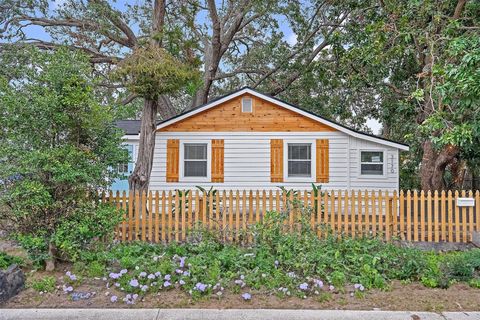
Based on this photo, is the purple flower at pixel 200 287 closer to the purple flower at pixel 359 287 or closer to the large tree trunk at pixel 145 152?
the purple flower at pixel 359 287

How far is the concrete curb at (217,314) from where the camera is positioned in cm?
379

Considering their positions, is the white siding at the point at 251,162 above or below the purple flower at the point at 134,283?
above

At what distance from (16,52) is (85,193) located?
9.87 metres

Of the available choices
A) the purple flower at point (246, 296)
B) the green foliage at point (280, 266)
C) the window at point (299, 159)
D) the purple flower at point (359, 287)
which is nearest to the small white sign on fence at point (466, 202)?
the green foliage at point (280, 266)

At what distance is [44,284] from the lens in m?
4.58

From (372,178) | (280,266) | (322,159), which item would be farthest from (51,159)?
(372,178)

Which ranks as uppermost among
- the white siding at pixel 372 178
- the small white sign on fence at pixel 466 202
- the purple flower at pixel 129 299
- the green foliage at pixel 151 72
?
the green foliage at pixel 151 72

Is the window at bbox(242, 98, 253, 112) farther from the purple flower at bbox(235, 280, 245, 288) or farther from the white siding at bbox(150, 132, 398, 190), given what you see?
the purple flower at bbox(235, 280, 245, 288)

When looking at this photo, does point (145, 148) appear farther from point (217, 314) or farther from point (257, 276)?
point (217, 314)

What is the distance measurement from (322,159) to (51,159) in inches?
340

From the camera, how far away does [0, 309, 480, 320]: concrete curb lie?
3787 mm

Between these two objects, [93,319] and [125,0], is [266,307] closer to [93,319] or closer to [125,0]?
[93,319]

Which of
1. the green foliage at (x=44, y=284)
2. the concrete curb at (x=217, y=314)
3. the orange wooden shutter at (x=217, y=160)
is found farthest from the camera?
the orange wooden shutter at (x=217, y=160)

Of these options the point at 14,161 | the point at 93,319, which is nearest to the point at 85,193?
the point at 14,161
